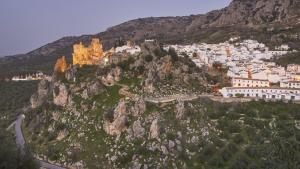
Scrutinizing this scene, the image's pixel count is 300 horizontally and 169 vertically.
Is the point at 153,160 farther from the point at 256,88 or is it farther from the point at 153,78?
the point at 256,88

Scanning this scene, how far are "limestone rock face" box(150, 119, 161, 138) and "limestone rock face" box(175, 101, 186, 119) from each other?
290 cm

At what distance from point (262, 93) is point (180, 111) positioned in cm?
1243

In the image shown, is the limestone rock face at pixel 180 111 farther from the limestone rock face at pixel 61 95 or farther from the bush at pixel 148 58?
the limestone rock face at pixel 61 95

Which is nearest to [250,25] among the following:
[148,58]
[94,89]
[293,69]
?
[293,69]

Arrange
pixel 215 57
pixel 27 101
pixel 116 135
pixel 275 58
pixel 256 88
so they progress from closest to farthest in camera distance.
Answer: pixel 116 135
pixel 256 88
pixel 215 57
pixel 275 58
pixel 27 101

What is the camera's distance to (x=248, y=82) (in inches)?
2351

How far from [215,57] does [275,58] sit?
16197mm

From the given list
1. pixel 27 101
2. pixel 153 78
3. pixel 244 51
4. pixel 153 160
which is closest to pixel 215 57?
pixel 244 51

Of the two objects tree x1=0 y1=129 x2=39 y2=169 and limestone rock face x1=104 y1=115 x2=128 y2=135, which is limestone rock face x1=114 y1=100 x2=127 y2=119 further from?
tree x1=0 y1=129 x2=39 y2=169

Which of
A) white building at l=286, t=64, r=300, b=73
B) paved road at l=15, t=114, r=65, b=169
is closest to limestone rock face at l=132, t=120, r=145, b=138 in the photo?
paved road at l=15, t=114, r=65, b=169

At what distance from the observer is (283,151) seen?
844 inches

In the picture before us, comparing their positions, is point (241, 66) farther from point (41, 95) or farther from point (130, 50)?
point (41, 95)

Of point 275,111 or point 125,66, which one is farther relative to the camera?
point 125,66

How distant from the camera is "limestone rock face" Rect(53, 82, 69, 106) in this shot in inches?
2480
